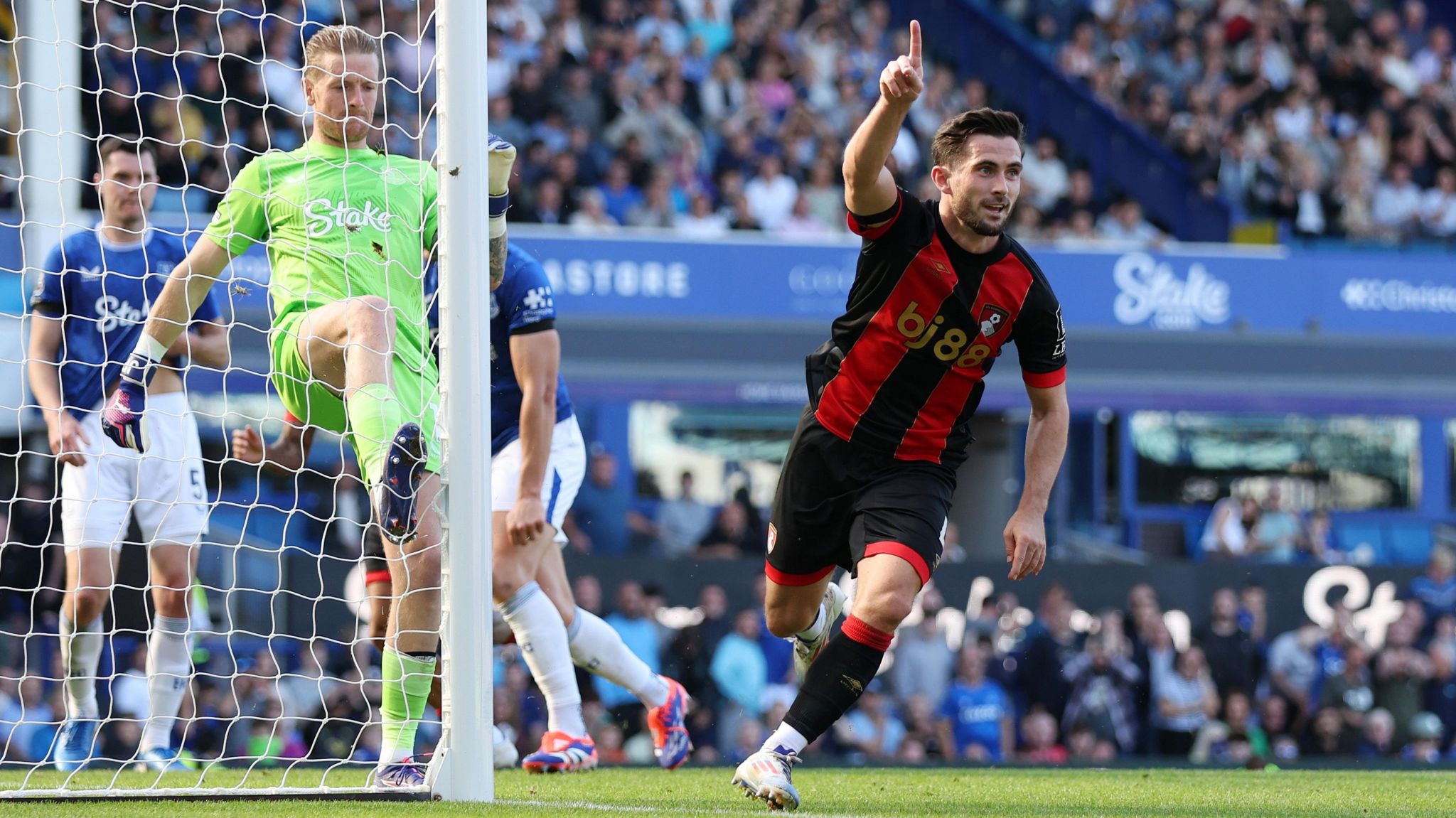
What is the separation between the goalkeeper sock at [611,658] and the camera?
6602 mm

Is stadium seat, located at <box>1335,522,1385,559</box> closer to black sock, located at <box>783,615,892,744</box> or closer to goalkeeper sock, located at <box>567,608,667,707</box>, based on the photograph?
goalkeeper sock, located at <box>567,608,667,707</box>


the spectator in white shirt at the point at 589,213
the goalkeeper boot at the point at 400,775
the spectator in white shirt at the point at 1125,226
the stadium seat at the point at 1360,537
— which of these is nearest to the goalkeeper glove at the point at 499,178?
the goalkeeper boot at the point at 400,775

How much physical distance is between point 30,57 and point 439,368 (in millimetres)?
7474

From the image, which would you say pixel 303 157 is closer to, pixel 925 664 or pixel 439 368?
pixel 439 368

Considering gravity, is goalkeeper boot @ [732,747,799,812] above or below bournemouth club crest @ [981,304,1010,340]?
below

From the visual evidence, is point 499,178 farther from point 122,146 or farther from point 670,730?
point 122,146

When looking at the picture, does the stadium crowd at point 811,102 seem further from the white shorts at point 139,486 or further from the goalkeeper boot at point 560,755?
the goalkeeper boot at point 560,755

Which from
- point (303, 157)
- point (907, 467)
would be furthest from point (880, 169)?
point (303, 157)

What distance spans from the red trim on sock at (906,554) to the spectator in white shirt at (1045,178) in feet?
40.9

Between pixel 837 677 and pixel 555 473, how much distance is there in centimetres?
213

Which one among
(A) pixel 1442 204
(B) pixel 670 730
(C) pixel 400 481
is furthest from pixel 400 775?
(A) pixel 1442 204

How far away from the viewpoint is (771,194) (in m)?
15.7

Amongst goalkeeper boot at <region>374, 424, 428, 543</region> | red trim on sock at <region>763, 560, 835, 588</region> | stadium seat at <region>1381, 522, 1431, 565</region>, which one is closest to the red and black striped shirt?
red trim on sock at <region>763, 560, 835, 588</region>

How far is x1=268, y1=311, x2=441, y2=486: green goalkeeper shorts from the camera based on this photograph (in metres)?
5.06
